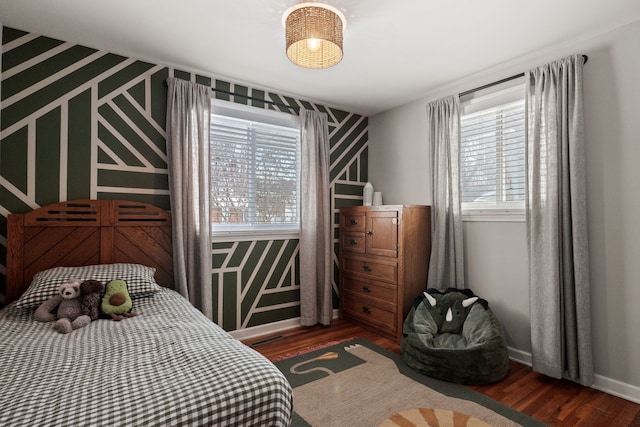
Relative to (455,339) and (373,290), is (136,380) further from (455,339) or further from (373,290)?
(373,290)

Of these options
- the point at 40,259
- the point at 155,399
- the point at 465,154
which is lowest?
the point at 155,399

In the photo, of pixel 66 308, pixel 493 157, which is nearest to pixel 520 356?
pixel 493 157

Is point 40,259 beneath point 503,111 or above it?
beneath

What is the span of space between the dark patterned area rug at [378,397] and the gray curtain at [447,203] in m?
0.92

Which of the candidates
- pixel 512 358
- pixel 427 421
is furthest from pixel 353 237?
pixel 427 421

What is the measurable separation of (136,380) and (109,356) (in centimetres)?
31

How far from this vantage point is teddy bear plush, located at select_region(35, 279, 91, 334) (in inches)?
72.3

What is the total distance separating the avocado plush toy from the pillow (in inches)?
5.3

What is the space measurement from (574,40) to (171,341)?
3.20 m

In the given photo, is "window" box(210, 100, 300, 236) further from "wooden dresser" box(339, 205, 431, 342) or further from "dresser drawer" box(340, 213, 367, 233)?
"wooden dresser" box(339, 205, 431, 342)

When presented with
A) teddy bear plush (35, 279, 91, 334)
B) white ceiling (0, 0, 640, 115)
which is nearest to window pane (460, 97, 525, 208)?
white ceiling (0, 0, 640, 115)

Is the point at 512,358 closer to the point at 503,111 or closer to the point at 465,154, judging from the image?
the point at 465,154

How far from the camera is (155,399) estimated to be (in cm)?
105

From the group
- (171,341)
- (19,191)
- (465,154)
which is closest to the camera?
(171,341)
